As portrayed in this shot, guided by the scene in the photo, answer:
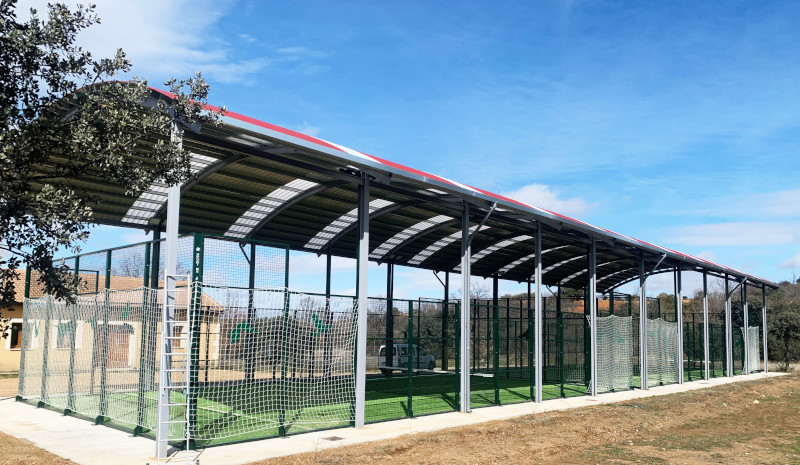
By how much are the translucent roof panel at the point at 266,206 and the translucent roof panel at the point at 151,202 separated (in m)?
2.10

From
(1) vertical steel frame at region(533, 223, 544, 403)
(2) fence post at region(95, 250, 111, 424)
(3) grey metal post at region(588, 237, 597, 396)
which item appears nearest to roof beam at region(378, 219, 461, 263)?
(1) vertical steel frame at region(533, 223, 544, 403)

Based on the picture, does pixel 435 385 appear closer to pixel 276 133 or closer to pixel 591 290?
pixel 591 290

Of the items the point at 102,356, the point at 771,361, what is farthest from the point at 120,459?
the point at 771,361

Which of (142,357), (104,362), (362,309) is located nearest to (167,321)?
(142,357)

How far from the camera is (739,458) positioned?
10438 millimetres

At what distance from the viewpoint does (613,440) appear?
11945mm

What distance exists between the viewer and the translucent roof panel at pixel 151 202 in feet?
41.5

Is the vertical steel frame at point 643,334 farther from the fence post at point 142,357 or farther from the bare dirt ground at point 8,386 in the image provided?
the bare dirt ground at point 8,386

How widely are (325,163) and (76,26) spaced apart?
6.51m

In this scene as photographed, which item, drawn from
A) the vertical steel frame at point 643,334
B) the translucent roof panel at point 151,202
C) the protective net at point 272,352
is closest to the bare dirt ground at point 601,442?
the protective net at point 272,352

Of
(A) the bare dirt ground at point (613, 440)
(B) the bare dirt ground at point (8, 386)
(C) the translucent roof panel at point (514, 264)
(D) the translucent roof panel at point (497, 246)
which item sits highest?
(D) the translucent roof panel at point (497, 246)

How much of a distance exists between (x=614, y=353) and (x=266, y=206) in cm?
1222

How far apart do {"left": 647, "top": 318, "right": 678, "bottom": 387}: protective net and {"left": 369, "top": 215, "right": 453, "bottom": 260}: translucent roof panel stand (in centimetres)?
943

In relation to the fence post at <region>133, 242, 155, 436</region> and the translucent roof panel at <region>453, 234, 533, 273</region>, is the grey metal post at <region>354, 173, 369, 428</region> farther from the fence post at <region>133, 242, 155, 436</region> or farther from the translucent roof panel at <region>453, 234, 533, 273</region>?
the translucent roof panel at <region>453, 234, 533, 273</region>
